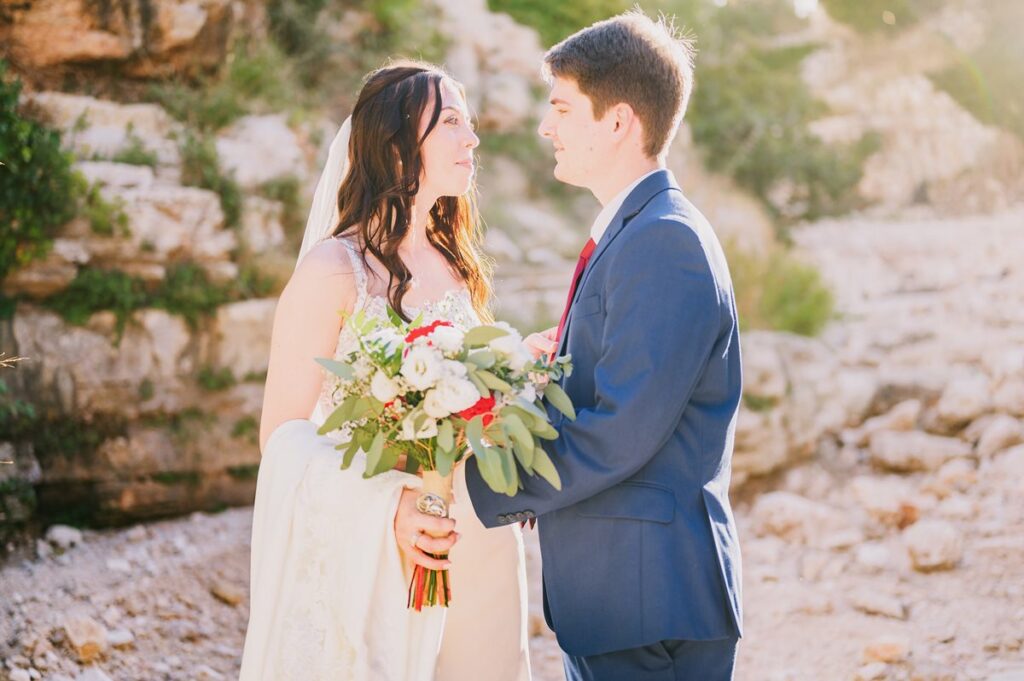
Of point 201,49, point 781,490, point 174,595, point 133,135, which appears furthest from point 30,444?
point 781,490

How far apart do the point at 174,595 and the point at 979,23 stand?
19821 mm

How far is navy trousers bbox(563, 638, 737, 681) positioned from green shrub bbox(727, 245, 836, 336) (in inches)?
279

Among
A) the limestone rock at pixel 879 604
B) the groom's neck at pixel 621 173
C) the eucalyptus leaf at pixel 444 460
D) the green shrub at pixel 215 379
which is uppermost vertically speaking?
the groom's neck at pixel 621 173

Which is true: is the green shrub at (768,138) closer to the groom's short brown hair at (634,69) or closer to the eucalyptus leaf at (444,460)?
the groom's short brown hair at (634,69)

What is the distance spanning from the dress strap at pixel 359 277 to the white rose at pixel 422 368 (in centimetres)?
105

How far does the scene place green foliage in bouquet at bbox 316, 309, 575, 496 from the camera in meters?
2.42

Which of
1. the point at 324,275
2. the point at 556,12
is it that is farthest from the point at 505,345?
the point at 556,12

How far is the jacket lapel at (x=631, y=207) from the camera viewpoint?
2.72m

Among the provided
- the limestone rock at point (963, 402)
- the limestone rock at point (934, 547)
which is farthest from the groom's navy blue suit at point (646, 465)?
the limestone rock at point (963, 402)

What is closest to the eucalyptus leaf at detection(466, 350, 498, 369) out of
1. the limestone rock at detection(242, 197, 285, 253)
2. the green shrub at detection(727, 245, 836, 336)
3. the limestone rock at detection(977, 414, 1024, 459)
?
the limestone rock at detection(242, 197, 285, 253)

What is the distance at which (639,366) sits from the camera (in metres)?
2.45

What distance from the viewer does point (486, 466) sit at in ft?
7.88

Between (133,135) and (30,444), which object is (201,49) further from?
(30,444)

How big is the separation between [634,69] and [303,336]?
4.43 ft
